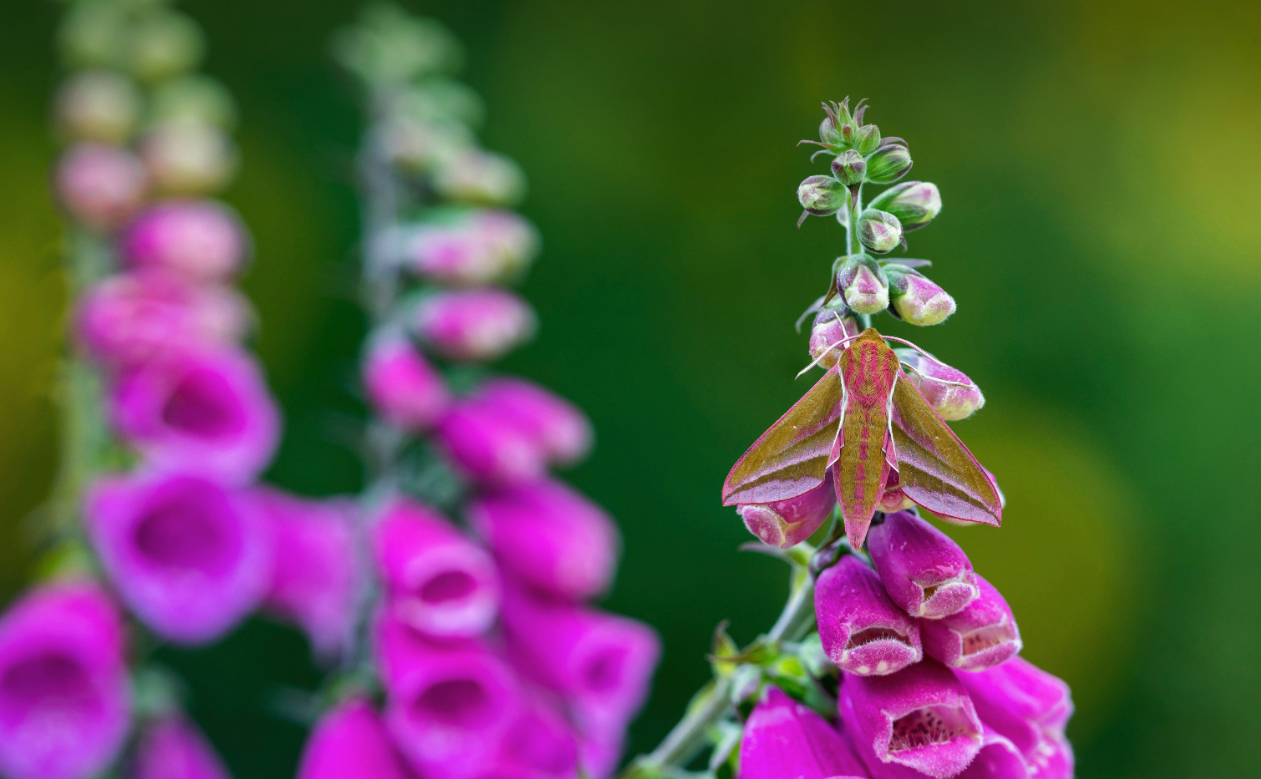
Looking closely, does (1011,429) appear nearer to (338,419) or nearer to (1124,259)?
(338,419)

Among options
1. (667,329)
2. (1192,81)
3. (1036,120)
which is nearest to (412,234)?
(667,329)

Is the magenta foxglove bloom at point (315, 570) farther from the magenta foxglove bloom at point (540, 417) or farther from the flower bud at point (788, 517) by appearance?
the flower bud at point (788, 517)

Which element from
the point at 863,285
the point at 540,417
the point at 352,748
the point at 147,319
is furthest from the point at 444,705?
the point at 863,285

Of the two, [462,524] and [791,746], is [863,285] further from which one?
[462,524]

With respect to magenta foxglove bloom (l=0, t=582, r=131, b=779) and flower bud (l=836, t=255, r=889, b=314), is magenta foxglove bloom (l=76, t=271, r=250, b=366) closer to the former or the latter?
magenta foxglove bloom (l=0, t=582, r=131, b=779)

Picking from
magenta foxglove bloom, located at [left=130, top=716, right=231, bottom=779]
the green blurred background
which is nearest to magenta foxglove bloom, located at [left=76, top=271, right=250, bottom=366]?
the green blurred background

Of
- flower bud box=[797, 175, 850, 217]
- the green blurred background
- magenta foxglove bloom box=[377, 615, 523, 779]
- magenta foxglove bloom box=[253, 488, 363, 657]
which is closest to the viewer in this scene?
flower bud box=[797, 175, 850, 217]
